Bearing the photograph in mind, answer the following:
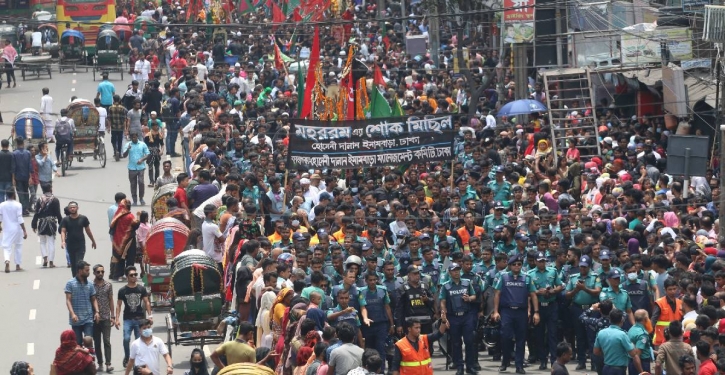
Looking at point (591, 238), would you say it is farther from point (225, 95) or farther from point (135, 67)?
point (135, 67)

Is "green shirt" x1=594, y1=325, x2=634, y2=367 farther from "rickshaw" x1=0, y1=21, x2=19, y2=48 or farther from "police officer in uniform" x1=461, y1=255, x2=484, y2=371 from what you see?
"rickshaw" x1=0, y1=21, x2=19, y2=48

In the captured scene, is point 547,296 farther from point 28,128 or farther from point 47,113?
point 47,113

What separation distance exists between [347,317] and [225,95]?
1959 centimetres

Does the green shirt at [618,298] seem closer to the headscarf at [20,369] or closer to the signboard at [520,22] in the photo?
the headscarf at [20,369]

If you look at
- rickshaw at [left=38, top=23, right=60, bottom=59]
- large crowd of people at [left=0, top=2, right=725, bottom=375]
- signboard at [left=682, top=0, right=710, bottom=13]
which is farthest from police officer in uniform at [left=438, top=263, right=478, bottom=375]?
rickshaw at [left=38, top=23, right=60, bottom=59]

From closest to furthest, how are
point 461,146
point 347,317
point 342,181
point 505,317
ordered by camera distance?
point 347,317, point 505,317, point 342,181, point 461,146

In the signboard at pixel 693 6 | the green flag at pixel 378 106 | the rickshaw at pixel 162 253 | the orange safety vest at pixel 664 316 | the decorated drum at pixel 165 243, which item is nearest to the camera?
the orange safety vest at pixel 664 316

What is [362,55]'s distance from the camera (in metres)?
47.9

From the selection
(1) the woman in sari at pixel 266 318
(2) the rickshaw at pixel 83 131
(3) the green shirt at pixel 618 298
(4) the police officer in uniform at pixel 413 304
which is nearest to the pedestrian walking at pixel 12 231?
(2) the rickshaw at pixel 83 131

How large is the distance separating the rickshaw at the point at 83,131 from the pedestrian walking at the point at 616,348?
17.5 metres

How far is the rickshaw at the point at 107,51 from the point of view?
49.9 metres

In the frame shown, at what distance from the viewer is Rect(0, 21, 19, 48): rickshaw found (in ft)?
169

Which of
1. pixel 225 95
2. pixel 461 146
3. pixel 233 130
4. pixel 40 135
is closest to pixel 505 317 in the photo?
pixel 461 146

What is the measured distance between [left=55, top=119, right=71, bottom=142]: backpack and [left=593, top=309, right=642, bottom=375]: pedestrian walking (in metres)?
17.0
